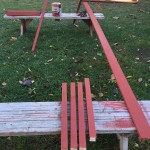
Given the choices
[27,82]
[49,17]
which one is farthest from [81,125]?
[49,17]

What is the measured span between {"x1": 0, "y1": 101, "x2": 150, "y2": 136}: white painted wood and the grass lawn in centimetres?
52

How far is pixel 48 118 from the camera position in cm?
261

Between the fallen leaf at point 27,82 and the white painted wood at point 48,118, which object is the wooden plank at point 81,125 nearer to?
the white painted wood at point 48,118

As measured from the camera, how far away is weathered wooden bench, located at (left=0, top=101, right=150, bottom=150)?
246cm

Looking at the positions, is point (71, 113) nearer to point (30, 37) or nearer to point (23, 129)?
point (23, 129)

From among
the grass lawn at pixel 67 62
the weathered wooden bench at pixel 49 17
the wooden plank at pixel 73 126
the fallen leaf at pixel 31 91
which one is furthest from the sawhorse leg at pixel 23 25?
the wooden plank at pixel 73 126

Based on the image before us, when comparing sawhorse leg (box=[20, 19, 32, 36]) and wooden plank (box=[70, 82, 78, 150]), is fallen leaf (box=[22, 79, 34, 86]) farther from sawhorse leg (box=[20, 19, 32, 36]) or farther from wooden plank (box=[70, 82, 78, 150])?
sawhorse leg (box=[20, 19, 32, 36])

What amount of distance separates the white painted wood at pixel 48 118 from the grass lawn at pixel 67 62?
524mm

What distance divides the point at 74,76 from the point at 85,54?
98 centimetres

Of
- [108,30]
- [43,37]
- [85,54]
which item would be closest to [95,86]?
[85,54]

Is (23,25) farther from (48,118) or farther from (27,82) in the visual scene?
(48,118)

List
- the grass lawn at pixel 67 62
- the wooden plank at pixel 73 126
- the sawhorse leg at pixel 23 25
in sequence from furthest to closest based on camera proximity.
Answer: the sawhorse leg at pixel 23 25 → the grass lawn at pixel 67 62 → the wooden plank at pixel 73 126

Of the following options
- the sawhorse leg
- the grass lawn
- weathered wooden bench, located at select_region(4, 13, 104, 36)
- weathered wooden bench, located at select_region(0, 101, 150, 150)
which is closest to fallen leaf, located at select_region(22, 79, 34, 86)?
the grass lawn

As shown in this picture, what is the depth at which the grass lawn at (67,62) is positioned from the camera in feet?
10.4
